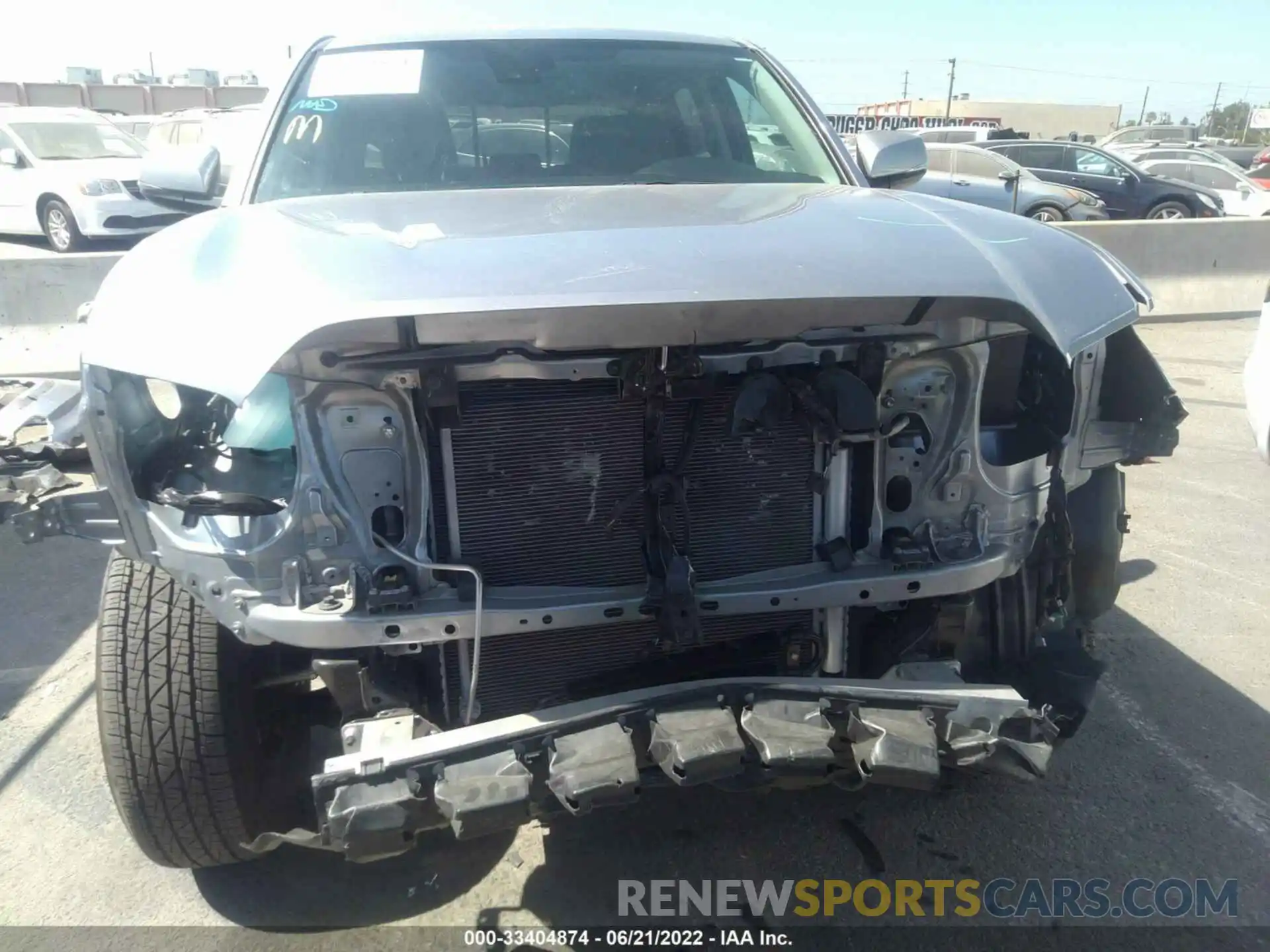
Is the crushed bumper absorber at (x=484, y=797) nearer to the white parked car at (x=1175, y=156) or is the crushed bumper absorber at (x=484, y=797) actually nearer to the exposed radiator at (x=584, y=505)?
the exposed radiator at (x=584, y=505)

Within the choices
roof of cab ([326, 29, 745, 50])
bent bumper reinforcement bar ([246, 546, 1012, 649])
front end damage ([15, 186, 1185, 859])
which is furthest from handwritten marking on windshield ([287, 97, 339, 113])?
bent bumper reinforcement bar ([246, 546, 1012, 649])

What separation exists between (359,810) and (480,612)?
0.41 metres

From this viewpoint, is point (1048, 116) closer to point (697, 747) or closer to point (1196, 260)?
point (1196, 260)

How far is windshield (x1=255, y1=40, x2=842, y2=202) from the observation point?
2949 mm

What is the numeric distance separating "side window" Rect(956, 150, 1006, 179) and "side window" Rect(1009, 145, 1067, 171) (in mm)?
1929

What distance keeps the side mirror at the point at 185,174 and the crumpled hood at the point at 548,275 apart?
903 mm

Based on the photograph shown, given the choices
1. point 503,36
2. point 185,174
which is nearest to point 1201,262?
point 503,36

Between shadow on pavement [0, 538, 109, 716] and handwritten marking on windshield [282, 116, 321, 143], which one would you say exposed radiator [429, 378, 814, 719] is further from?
shadow on pavement [0, 538, 109, 716]

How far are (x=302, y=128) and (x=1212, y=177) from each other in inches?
695

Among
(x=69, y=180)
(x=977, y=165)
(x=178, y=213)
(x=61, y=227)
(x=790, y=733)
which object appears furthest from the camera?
(x=977, y=165)

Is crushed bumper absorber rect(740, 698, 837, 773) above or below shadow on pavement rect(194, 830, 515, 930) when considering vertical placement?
above

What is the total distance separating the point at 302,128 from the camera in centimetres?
301

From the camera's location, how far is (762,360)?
2.02 metres

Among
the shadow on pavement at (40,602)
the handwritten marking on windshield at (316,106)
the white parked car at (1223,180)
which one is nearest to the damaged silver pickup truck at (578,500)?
the handwritten marking on windshield at (316,106)
